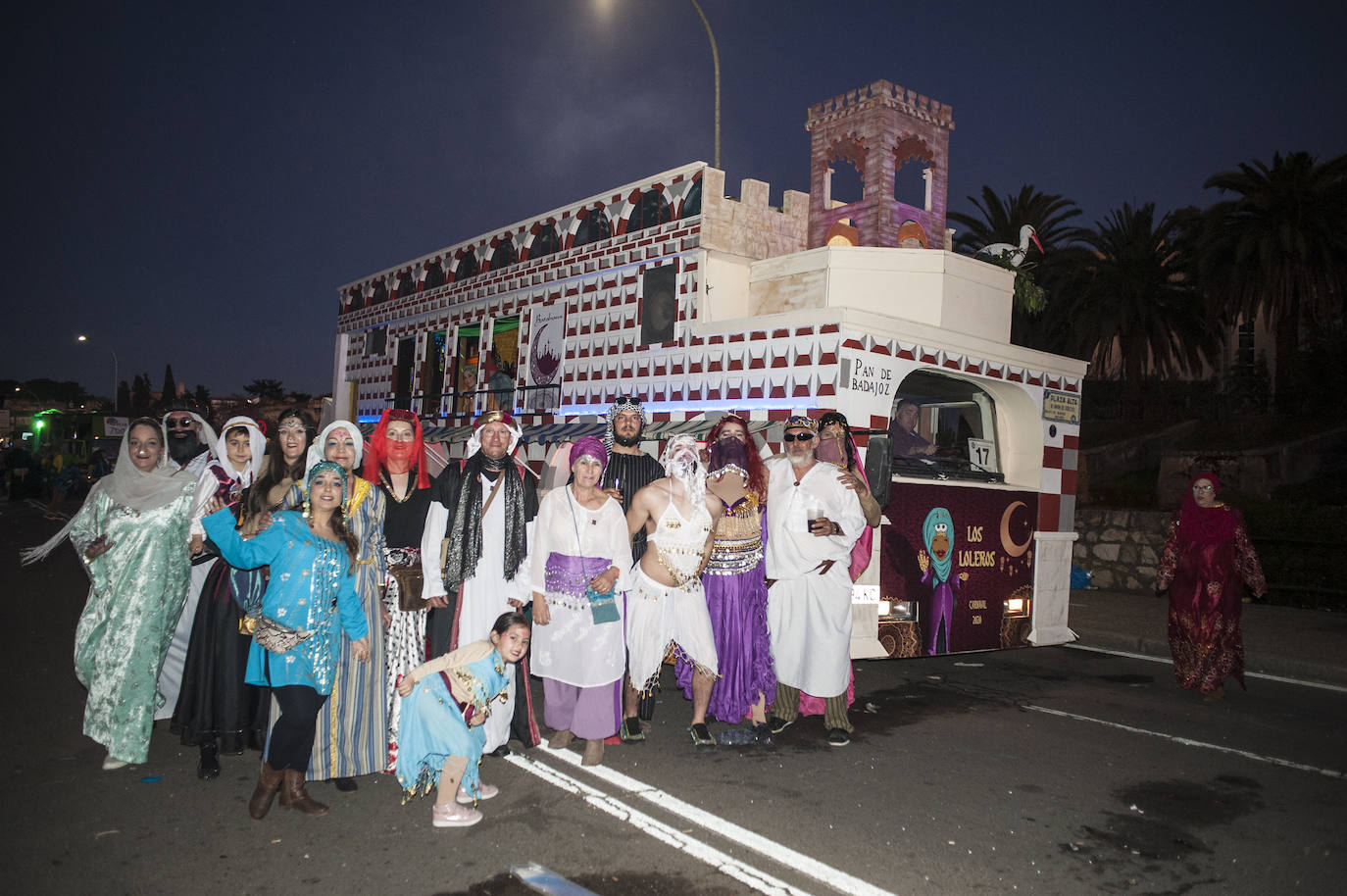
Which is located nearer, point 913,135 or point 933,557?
point 933,557

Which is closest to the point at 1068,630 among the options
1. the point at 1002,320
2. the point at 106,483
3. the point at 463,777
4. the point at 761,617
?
the point at 1002,320

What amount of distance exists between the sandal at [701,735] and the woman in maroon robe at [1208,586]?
4.41 m

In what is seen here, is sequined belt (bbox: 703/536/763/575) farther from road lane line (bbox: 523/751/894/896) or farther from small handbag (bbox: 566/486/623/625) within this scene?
road lane line (bbox: 523/751/894/896)

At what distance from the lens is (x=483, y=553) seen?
198 inches

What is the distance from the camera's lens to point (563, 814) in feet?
13.5

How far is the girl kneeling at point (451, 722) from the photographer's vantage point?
400 cm

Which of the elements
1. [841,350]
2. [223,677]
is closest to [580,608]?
[223,677]

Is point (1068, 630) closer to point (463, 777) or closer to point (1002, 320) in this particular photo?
point (1002, 320)

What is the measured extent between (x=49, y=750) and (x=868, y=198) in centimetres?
1003

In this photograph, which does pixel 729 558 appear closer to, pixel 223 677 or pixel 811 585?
pixel 811 585

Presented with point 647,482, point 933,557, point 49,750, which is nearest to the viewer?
point 49,750

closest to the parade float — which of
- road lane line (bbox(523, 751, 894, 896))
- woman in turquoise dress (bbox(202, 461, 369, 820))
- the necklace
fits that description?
road lane line (bbox(523, 751, 894, 896))

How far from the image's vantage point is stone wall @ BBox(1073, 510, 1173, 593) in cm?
1354

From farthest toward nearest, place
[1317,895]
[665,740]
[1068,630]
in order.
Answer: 1. [1068,630]
2. [665,740]
3. [1317,895]
